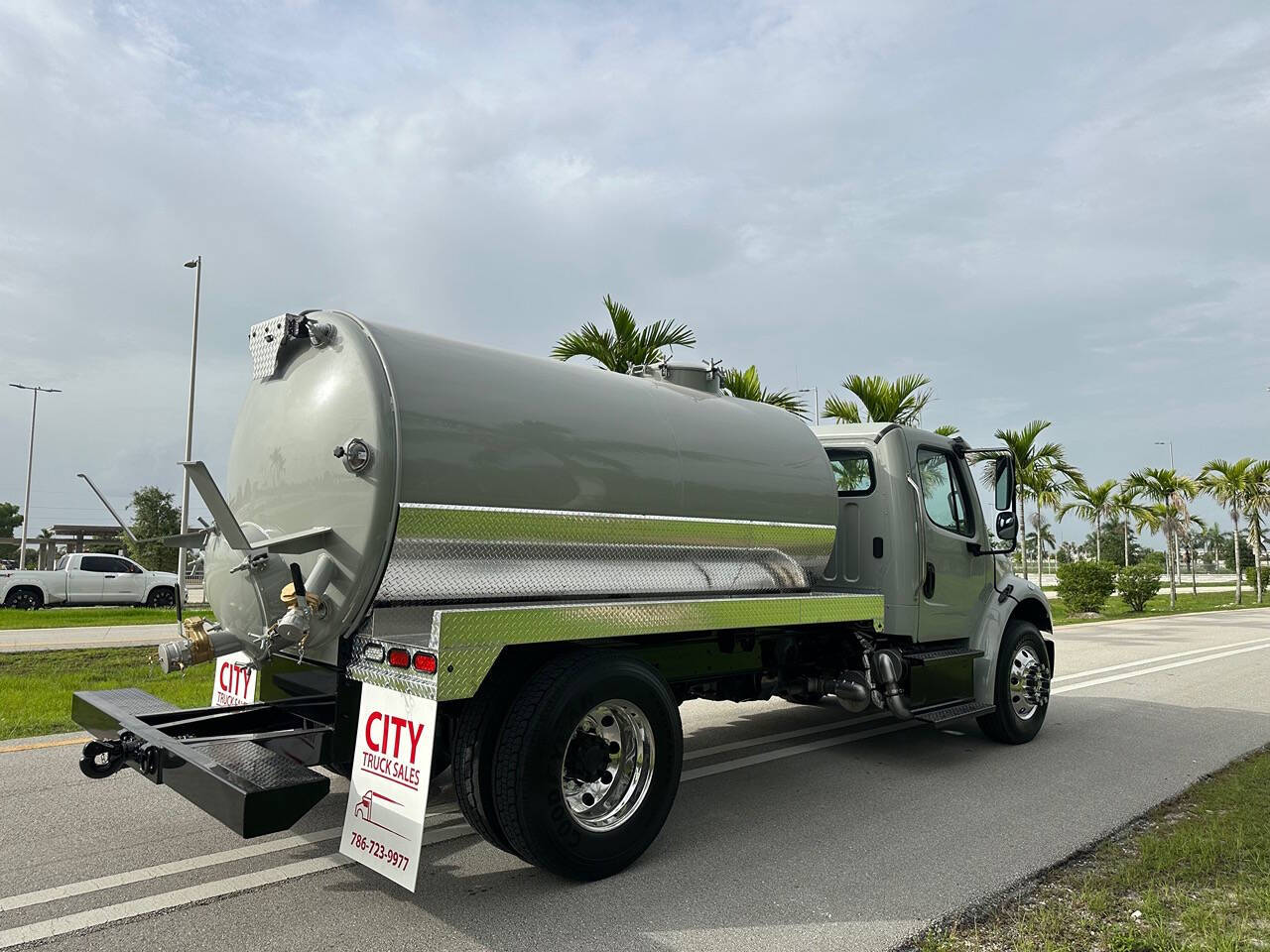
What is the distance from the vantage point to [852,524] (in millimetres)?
6777

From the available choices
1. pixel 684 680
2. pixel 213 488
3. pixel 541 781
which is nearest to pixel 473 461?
pixel 213 488

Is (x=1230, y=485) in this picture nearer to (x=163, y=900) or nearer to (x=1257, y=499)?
(x=1257, y=499)

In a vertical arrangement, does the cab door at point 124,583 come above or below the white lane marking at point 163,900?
above

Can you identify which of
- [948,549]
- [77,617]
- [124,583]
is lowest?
[77,617]

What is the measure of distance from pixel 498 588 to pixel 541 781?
94 centimetres

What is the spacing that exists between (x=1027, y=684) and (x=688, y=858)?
4.09 metres

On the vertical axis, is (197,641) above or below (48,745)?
above

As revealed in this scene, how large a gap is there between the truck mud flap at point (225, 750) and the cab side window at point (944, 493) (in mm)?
4616

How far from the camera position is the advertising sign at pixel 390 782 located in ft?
11.6

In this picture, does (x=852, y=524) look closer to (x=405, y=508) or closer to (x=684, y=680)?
(x=684, y=680)

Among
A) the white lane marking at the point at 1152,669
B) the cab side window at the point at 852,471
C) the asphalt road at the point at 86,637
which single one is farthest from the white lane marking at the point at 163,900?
the asphalt road at the point at 86,637

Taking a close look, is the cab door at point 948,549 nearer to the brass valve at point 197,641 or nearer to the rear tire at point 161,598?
the brass valve at point 197,641

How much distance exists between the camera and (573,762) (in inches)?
164

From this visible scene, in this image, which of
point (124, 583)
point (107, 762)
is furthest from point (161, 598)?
point (107, 762)
